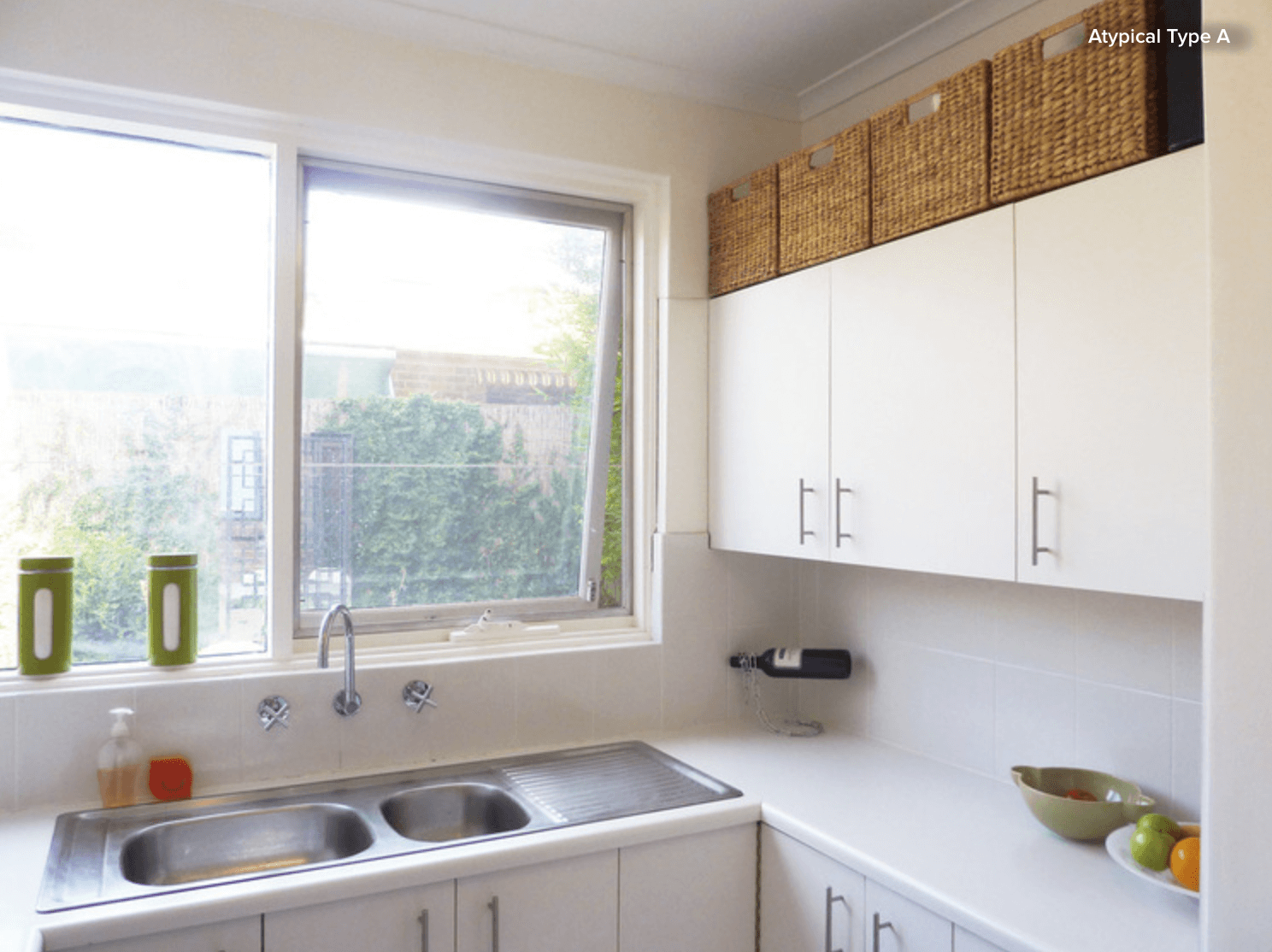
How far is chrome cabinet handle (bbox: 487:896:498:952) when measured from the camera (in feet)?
5.82

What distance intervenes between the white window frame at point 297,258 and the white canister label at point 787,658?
36cm

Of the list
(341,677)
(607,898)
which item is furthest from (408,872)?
(341,677)

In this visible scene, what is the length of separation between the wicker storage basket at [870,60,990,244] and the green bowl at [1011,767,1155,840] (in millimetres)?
1151

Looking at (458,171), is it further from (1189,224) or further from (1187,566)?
(1187,566)

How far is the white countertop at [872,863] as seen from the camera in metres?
1.47

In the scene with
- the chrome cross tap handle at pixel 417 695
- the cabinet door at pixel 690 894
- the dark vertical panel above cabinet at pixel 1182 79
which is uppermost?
the dark vertical panel above cabinet at pixel 1182 79

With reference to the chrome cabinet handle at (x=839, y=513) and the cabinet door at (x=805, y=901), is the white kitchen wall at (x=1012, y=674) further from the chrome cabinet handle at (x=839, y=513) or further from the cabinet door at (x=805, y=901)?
the cabinet door at (x=805, y=901)

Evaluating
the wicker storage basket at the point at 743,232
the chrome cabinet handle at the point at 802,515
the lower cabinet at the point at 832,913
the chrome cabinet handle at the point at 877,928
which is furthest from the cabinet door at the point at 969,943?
the wicker storage basket at the point at 743,232

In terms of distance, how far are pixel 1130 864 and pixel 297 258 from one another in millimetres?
2196

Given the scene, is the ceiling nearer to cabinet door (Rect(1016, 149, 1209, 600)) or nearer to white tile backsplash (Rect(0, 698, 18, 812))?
cabinet door (Rect(1016, 149, 1209, 600))

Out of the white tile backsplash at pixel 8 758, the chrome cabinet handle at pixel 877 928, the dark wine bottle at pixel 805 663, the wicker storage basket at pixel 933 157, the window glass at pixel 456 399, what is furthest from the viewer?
the dark wine bottle at pixel 805 663

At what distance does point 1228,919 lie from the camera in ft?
3.72

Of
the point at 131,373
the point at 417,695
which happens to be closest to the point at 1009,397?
the point at 417,695

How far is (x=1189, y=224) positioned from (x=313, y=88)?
73.3 inches
